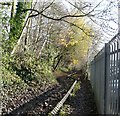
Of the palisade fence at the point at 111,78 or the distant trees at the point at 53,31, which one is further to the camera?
the distant trees at the point at 53,31

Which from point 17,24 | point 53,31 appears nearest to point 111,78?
point 17,24

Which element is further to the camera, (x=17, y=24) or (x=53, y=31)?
(x=53, y=31)

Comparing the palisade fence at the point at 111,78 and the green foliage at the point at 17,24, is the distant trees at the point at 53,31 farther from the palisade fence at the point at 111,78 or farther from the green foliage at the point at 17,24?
the palisade fence at the point at 111,78

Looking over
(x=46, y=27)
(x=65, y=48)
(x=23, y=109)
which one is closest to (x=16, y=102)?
(x=23, y=109)

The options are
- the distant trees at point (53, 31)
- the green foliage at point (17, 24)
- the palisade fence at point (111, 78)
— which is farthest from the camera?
the distant trees at point (53, 31)

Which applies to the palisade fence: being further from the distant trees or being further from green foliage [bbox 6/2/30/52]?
green foliage [bbox 6/2/30/52]

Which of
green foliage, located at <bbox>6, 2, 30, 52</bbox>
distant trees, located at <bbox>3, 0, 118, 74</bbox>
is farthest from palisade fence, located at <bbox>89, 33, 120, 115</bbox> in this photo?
green foliage, located at <bbox>6, 2, 30, 52</bbox>

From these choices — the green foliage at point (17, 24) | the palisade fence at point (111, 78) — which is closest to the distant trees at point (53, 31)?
the green foliage at point (17, 24)

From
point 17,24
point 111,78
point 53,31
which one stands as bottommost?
point 111,78

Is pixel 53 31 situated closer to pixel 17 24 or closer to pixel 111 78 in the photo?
pixel 17 24

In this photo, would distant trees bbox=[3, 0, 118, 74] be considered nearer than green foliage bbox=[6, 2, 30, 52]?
No

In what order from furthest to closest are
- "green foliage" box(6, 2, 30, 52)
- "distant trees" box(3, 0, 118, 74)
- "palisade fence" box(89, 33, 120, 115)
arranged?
"distant trees" box(3, 0, 118, 74)
"green foliage" box(6, 2, 30, 52)
"palisade fence" box(89, 33, 120, 115)

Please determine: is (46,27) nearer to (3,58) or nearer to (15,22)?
(15,22)

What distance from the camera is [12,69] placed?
1257 cm
